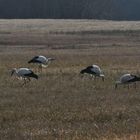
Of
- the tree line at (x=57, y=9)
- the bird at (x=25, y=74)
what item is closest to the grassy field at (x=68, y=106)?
the bird at (x=25, y=74)

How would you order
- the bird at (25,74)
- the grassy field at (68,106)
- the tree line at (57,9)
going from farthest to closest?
the tree line at (57,9) < the bird at (25,74) < the grassy field at (68,106)

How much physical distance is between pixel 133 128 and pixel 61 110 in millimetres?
2770

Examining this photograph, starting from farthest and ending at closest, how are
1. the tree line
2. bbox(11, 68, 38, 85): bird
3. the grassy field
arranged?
the tree line → bbox(11, 68, 38, 85): bird → the grassy field

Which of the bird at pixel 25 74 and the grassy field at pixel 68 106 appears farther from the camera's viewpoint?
the bird at pixel 25 74

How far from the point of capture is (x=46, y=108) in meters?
15.5

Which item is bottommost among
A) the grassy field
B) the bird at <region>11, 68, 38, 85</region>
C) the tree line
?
the grassy field

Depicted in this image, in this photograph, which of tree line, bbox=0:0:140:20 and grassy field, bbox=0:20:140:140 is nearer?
grassy field, bbox=0:20:140:140

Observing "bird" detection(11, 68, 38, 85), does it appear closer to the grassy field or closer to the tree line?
the grassy field

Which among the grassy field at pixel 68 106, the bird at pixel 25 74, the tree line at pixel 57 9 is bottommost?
the grassy field at pixel 68 106

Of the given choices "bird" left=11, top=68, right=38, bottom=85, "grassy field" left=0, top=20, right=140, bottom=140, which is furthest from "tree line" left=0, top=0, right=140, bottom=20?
"bird" left=11, top=68, right=38, bottom=85

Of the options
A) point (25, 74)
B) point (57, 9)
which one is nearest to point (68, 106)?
point (25, 74)

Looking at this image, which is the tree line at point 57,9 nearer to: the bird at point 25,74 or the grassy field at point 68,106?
the grassy field at point 68,106

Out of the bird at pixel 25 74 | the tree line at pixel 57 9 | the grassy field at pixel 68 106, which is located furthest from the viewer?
the tree line at pixel 57 9

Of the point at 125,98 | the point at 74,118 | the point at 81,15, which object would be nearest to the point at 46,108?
the point at 74,118
